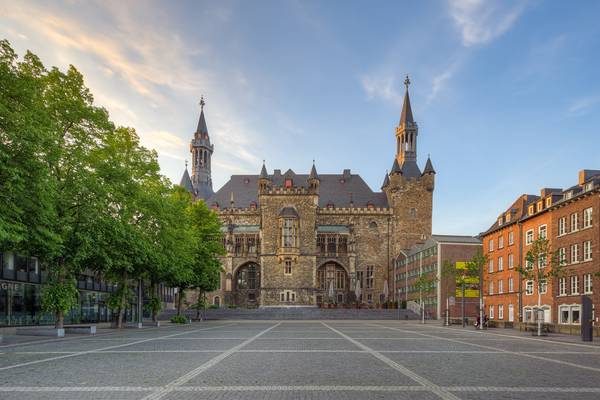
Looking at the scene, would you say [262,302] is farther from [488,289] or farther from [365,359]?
[365,359]

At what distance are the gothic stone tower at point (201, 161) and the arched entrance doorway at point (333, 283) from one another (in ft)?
92.0

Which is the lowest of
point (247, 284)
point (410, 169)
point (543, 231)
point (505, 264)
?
point (247, 284)

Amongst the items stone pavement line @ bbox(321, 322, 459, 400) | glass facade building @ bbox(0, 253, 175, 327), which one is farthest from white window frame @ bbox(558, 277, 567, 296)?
glass facade building @ bbox(0, 253, 175, 327)

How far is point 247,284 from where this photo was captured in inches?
3450

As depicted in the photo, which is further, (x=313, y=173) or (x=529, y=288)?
(x=313, y=173)

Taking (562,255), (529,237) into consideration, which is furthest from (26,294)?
(529,237)

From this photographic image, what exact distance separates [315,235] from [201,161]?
3235 cm

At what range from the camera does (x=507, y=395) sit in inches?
410

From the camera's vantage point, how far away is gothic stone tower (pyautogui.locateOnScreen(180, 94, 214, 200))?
104 m

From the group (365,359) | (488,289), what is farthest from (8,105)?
(488,289)

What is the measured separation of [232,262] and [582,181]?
55979 millimetres

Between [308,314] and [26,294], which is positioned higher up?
[26,294]

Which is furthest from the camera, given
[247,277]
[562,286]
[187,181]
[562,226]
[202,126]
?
[202,126]

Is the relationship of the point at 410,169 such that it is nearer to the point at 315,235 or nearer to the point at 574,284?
the point at 315,235
